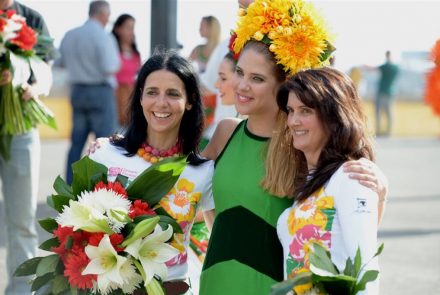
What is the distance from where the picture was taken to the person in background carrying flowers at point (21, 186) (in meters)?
6.10

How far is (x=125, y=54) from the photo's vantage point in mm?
11555

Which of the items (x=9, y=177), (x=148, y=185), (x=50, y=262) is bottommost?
(x=9, y=177)

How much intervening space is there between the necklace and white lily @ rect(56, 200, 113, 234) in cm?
57

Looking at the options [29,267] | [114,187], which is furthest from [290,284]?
[29,267]

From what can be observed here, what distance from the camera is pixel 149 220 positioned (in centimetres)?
342

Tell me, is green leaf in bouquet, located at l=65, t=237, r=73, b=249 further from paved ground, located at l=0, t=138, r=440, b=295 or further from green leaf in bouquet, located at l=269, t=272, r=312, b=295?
paved ground, located at l=0, t=138, r=440, b=295

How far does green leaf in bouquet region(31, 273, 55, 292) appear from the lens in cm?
355

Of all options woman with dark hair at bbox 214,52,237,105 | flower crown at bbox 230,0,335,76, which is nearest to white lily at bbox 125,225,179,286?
flower crown at bbox 230,0,335,76

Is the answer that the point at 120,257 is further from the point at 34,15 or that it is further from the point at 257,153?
the point at 34,15

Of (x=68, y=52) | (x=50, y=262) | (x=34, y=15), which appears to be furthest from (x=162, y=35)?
(x=50, y=262)

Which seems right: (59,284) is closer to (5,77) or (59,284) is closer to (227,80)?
(227,80)

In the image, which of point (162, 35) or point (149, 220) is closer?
point (149, 220)

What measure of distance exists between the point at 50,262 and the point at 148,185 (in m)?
0.46

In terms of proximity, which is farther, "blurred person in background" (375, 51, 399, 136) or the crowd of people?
"blurred person in background" (375, 51, 399, 136)
